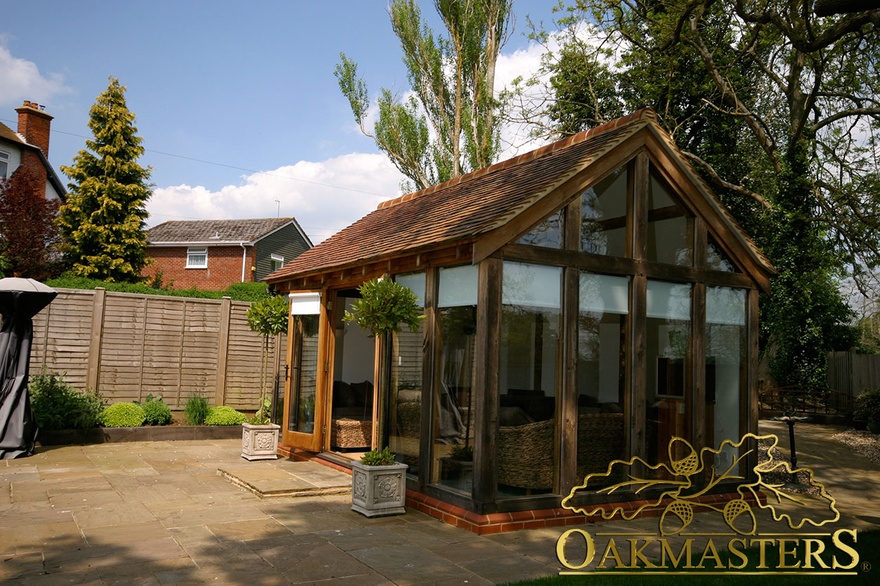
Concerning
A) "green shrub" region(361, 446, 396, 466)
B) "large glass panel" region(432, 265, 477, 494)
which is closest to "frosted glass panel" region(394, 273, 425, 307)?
"large glass panel" region(432, 265, 477, 494)

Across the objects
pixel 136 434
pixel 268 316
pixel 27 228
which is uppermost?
pixel 27 228

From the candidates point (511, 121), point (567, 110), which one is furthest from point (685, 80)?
point (511, 121)

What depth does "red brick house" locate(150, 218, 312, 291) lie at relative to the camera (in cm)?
3081

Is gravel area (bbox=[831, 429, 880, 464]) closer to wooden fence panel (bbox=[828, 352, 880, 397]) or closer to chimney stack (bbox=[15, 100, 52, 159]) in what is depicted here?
wooden fence panel (bbox=[828, 352, 880, 397])

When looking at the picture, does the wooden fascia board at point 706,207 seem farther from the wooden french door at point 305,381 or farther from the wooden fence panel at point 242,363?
the wooden fence panel at point 242,363

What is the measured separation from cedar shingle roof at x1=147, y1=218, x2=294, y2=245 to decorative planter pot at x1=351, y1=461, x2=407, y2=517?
82.0 ft

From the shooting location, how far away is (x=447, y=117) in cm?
2208

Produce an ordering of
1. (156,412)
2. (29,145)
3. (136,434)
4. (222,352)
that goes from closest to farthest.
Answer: (136,434), (156,412), (222,352), (29,145)

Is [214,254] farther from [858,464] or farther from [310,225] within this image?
[858,464]

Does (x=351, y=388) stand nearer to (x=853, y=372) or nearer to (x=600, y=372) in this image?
(x=600, y=372)

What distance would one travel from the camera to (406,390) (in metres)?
7.86

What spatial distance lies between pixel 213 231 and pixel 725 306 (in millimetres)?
28284

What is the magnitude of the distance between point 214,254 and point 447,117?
14881mm

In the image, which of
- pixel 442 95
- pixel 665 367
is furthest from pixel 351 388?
pixel 442 95
